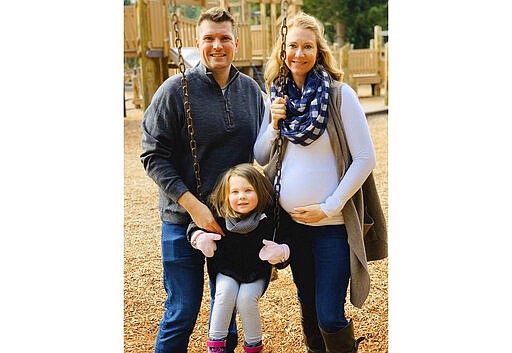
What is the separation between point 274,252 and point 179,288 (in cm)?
40

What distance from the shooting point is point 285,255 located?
2.44 metres

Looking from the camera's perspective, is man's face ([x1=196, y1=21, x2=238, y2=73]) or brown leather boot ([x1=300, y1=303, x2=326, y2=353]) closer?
man's face ([x1=196, y1=21, x2=238, y2=73])

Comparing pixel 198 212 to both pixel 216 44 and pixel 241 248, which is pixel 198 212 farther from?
pixel 216 44

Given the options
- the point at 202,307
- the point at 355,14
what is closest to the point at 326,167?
the point at 202,307

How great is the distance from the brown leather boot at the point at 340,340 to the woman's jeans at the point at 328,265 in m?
0.02

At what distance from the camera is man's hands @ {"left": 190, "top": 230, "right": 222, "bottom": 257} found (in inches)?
94.7

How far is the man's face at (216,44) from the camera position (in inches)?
92.5

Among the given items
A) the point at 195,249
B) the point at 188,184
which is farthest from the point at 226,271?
the point at 188,184

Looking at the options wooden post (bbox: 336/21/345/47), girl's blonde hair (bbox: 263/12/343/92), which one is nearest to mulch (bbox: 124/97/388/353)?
girl's blonde hair (bbox: 263/12/343/92)

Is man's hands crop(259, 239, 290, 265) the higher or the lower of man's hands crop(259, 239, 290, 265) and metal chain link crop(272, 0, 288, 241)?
the lower

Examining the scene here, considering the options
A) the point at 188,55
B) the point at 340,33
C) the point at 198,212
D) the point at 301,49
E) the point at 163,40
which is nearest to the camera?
the point at 301,49

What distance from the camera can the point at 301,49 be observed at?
91.4 inches

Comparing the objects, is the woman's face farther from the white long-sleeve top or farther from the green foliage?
the green foliage

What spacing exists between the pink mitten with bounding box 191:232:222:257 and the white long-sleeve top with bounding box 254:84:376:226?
304 millimetres
